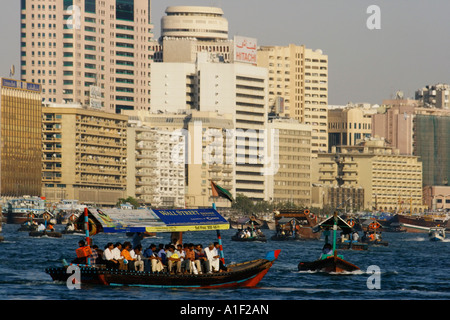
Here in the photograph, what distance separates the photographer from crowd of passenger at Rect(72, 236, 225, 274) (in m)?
78.8

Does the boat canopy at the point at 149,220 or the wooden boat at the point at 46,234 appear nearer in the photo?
the boat canopy at the point at 149,220

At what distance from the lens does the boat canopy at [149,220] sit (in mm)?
79375

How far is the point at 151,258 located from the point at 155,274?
1.08 m

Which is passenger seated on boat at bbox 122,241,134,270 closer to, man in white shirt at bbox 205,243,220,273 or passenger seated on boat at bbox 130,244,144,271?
passenger seated on boat at bbox 130,244,144,271

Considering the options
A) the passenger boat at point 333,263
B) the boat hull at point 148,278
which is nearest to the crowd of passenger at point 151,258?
the boat hull at point 148,278

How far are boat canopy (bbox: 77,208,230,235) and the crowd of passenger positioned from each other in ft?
3.81

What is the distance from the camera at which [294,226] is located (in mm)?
193125

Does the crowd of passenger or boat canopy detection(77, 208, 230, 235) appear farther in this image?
boat canopy detection(77, 208, 230, 235)

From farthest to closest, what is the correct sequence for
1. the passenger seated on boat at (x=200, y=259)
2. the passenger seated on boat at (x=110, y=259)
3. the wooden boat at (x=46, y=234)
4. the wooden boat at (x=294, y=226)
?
the wooden boat at (x=294, y=226), the wooden boat at (x=46, y=234), the passenger seated on boat at (x=200, y=259), the passenger seated on boat at (x=110, y=259)

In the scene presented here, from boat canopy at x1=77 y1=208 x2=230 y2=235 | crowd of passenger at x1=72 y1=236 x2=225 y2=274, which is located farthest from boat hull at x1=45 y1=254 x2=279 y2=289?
boat canopy at x1=77 y1=208 x2=230 y2=235

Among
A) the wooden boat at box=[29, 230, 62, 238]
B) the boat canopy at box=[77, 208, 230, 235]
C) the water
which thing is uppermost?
the boat canopy at box=[77, 208, 230, 235]

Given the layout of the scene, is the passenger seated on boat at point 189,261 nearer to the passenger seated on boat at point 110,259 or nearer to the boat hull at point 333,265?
the passenger seated on boat at point 110,259
